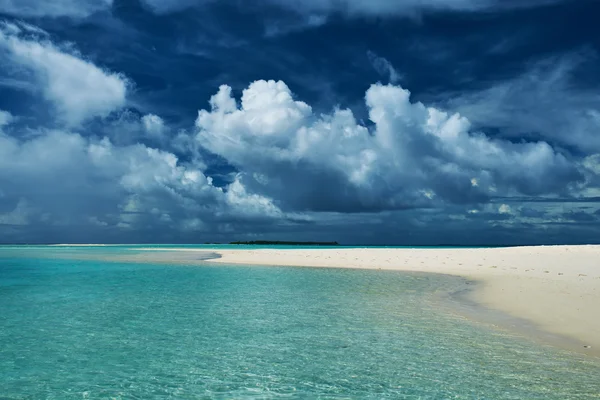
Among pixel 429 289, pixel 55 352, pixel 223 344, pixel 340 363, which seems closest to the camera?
pixel 340 363

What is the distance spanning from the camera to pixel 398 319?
52.8 ft

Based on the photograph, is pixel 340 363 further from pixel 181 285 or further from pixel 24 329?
pixel 181 285

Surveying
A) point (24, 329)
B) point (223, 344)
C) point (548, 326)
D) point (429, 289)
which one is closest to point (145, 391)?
point (223, 344)

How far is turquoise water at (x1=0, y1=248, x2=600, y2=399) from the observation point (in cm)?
909

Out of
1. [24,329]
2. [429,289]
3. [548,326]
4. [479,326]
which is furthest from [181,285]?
[548,326]

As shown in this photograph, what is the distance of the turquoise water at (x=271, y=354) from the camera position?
29.8 feet

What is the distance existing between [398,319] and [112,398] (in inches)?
412

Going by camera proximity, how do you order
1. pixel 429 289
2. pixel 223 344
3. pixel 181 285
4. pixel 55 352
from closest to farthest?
1. pixel 55 352
2. pixel 223 344
3. pixel 429 289
4. pixel 181 285

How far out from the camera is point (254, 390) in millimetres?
9062

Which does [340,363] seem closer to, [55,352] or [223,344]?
[223,344]

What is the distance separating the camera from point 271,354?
460 inches

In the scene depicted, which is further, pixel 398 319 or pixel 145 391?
pixel 398 319

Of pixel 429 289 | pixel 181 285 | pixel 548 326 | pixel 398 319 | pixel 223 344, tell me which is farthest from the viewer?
pixel 181 285

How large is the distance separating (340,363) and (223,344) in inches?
150
